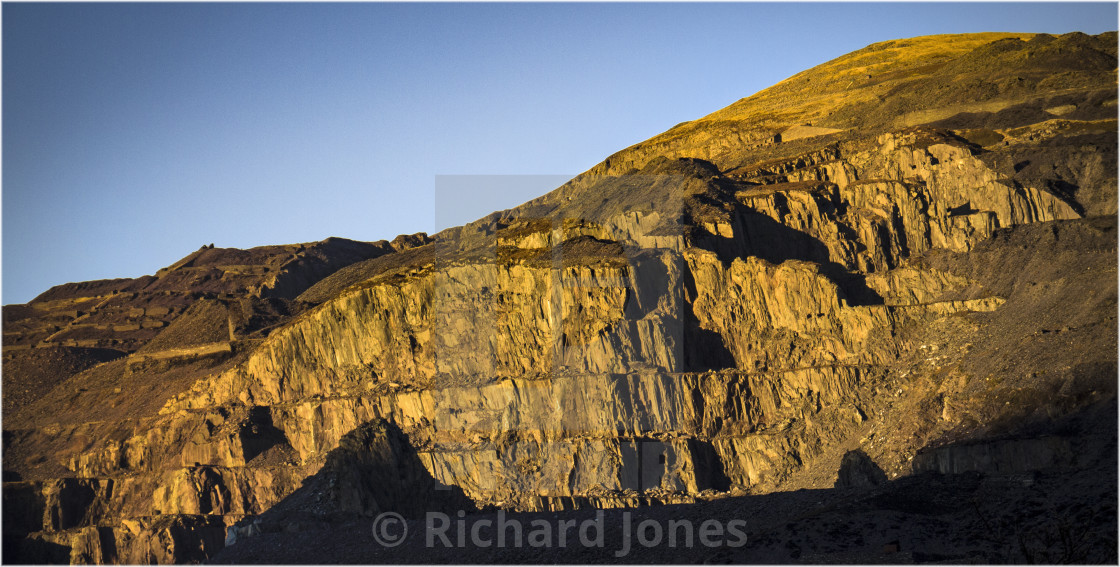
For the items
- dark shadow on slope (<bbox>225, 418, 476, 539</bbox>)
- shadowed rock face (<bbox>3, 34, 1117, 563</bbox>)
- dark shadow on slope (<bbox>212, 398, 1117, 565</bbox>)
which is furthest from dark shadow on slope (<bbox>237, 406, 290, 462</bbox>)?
dark shadow on slope (<bbox>212, 398, 1117, 565</bbox>)

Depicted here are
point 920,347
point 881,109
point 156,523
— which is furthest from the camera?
point 881,109

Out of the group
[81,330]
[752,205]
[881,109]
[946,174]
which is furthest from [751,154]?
[81,330]

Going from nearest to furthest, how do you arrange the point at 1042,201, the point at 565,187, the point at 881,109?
the point at 1042,201 < the point at 881,109 < the point at 565,187

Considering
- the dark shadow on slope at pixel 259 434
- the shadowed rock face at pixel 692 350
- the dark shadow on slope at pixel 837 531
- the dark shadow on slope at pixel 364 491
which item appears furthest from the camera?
the dark shadow on slope at pixel 259 434

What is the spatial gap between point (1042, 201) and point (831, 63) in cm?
7920

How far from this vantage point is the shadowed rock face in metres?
66.4

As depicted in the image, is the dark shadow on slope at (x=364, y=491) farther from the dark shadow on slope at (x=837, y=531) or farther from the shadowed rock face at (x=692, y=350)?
the dark shadow on slope at (x=837, y=531)

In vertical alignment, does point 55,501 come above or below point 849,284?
below

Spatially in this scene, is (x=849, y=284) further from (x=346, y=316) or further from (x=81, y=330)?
(x=81, y=330)

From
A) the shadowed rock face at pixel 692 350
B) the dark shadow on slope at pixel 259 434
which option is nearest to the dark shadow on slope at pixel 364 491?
the shadowed rock face at pixel 692 350

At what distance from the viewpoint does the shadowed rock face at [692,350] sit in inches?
2613

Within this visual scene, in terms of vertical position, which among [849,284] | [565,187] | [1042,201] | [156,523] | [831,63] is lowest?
[156,523]

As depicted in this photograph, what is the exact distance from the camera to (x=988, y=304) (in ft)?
248

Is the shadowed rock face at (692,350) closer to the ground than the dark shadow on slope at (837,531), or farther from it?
farther from it
